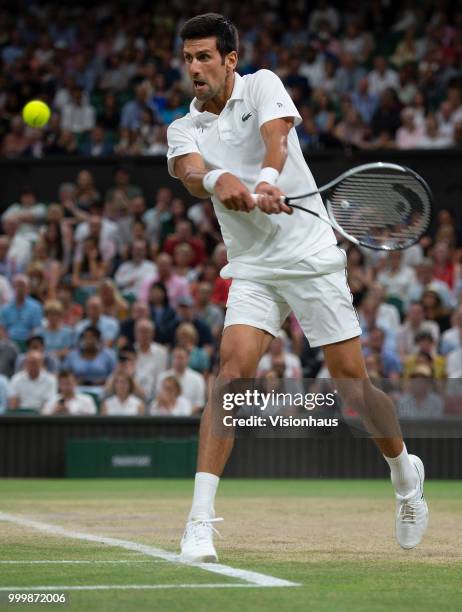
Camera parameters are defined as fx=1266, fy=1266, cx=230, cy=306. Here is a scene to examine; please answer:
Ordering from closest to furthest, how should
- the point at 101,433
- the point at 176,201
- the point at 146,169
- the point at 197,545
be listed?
the point at 197,545 < the point at 101,433 < the point at 176,201 < the point at 146,169

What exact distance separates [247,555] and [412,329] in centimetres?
860

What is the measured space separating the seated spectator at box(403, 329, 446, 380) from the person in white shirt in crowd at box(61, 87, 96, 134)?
771cm

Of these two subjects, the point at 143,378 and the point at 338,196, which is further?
the point at 143,378

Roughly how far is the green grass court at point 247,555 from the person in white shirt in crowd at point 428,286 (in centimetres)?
467

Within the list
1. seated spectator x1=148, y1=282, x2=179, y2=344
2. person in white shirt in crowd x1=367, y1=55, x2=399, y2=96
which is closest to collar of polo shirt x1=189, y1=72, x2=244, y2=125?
seated spectator x1=148, y1=282, x2=179, y2=344


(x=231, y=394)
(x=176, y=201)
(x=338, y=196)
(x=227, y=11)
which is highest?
(x=227, y=11)

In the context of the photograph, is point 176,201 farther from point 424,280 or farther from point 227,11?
point 227,11

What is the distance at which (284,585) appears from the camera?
461 centimetres

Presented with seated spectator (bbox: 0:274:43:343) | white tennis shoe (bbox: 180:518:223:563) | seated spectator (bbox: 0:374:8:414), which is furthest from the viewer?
seated spectator (bbox: 0:274:43:343)

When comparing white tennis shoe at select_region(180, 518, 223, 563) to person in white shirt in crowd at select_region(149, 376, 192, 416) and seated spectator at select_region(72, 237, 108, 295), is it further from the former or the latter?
seated spectator at select_region(72, 237, 108, 295)

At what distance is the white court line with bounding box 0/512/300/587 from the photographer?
4742 millimetres

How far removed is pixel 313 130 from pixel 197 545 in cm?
1274

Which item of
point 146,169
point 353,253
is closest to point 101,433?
point 353,253

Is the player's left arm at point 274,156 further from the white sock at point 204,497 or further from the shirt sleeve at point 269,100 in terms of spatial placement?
the white sock at point 204,497
